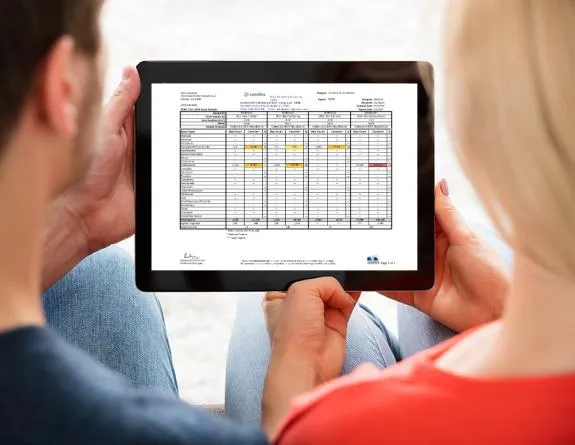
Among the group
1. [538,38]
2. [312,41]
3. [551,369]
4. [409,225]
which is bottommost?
[551,369]

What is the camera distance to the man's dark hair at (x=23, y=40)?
542 mm

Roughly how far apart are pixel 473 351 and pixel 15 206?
37 cm

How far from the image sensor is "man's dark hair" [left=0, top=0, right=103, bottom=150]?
542mm

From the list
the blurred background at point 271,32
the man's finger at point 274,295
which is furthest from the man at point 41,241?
the blurred background at point 271,32

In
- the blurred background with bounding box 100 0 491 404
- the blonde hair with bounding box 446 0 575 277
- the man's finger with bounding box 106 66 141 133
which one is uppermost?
the blurred background with bounding box 100 0 491 404

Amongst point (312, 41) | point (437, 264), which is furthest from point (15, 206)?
point (312, 41)

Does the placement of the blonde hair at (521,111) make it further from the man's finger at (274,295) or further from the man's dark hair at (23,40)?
the man's finger at (274,295)

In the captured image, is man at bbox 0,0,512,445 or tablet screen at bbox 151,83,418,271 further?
tablet screen at bbox 151,83,418,271

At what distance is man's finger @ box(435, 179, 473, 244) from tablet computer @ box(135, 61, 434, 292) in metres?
0.04

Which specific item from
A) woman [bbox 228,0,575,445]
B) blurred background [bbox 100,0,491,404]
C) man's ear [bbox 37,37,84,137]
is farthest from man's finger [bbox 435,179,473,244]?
blurred background [bbox 100,0,491,404]

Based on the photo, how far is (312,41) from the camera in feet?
5.59

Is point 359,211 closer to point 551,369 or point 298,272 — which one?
point 298,272

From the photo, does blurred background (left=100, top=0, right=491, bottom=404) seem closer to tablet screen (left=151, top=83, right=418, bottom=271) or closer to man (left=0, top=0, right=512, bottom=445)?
tablet screen (left=151, top=83, right=418, bottom=271)

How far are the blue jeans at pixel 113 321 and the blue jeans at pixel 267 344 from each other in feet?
0.27
